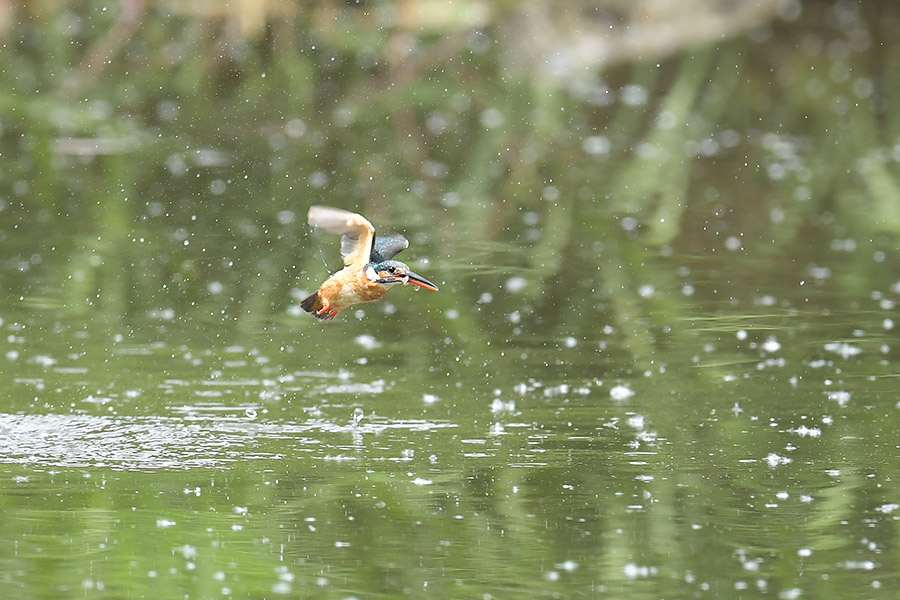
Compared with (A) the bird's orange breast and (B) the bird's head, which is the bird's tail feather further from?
(B) the bird's head

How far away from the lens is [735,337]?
8078 mm

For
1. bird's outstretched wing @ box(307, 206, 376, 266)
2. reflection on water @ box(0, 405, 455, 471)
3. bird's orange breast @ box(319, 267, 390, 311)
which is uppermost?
bird's outstretched wing @ box(307, 206, 376, 266)

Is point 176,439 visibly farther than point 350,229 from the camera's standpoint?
Yes

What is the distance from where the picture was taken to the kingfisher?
5.80 m

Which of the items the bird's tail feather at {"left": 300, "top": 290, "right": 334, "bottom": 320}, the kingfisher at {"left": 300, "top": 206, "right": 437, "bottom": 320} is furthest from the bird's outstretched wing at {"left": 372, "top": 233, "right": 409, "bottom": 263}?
the bird's tail feather at {"left": 300, "top": 290, "right": 334, "bottom": 320}

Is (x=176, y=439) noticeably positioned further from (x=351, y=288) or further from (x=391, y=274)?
(x=391, y=274)

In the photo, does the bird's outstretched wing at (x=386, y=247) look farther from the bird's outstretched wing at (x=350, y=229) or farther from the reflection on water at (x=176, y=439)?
the reflection on water at (x=176, y=439)

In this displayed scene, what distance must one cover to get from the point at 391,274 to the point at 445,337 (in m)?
2.17

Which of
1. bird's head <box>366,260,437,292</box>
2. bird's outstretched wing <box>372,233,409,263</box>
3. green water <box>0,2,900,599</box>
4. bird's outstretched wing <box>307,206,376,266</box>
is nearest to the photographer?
green water <box>0,2,900,599</box>

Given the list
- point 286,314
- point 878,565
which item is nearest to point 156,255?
point 286,314

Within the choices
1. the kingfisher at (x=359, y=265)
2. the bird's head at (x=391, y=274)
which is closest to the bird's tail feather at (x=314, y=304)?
the kingfisher at (x=359, y=265)

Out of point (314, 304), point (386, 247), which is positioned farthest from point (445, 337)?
point (386, 247)

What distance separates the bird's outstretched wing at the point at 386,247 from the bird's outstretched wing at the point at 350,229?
68mm

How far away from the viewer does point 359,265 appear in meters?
5.98
